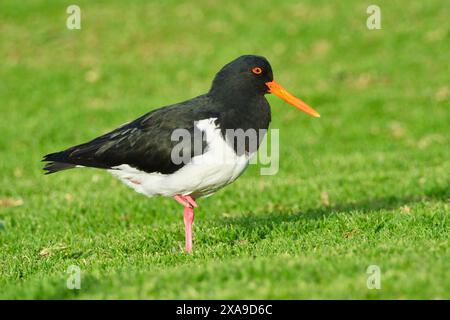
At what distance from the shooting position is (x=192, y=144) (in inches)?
343

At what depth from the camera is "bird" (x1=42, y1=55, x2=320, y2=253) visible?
8711mm

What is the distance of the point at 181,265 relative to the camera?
26.1ft

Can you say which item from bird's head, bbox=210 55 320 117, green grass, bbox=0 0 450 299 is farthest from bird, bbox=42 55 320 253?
green grass, bbox=0 0 450 299

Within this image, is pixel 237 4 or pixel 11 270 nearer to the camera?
pixel 11 270

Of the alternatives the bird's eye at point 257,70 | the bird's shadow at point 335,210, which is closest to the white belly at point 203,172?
the bird's eye at point 257,70

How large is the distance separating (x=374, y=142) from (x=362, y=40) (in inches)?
285

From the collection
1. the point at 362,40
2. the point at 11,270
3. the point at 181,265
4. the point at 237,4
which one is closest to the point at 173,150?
the point at 181,265

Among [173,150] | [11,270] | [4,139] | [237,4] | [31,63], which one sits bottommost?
[11,270]

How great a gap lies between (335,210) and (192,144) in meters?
3.71

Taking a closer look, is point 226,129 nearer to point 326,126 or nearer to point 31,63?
point 326,126

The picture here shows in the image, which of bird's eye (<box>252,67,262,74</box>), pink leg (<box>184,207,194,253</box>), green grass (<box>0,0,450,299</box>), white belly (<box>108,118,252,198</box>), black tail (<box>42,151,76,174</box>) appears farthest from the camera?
black tail (<box>42,151,76,174</box>)

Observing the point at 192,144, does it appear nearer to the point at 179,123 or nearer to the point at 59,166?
the point at 179,123

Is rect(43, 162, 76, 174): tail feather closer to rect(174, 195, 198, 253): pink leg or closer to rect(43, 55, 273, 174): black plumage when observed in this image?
rect(43, 55, 273, 174): black plumage

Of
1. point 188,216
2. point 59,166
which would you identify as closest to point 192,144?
point 188,216
